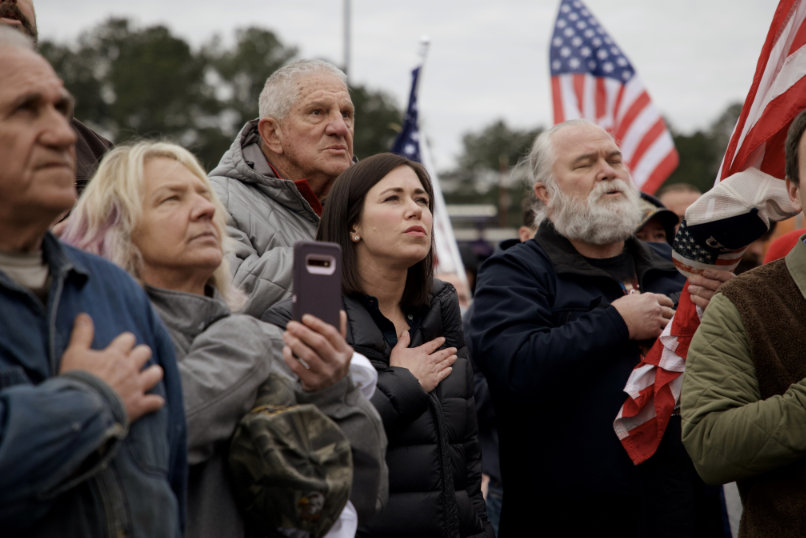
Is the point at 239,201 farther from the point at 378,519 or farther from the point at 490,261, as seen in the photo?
the point at 378,519

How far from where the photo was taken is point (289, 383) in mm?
2078

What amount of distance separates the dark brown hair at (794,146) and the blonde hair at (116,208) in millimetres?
1838

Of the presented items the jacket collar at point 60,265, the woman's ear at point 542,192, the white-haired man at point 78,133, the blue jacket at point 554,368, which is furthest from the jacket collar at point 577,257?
the jacket collar at point 60,265

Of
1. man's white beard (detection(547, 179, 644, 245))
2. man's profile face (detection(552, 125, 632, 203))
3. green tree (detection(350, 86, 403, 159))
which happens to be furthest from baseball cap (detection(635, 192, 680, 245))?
green tree (detection(350, 86, 403, 159))

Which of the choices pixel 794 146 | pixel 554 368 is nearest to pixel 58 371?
pixel 554 368

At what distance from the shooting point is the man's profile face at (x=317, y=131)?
3754 mm

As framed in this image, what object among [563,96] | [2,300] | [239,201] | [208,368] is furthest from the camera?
[563,96]

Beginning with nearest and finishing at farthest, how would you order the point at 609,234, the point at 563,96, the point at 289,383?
the point at 289,383 → the point at 609,234 → the point at 563,96

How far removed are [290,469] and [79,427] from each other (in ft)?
1.75

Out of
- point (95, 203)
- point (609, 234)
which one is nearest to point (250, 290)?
point (95, 203)

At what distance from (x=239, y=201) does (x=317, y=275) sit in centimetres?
151

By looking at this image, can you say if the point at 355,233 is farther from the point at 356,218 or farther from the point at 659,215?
the point at 659,215

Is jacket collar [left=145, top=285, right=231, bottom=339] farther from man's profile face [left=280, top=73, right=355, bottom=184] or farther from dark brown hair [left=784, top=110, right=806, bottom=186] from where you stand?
dark brown hair [left=784, top=110, right=806, bottom=186]

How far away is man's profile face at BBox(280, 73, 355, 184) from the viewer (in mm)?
3754
